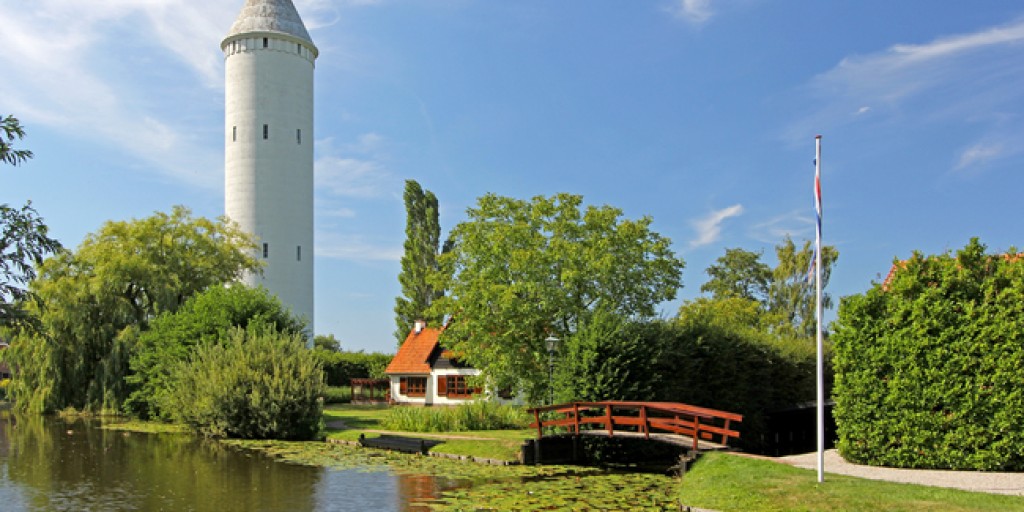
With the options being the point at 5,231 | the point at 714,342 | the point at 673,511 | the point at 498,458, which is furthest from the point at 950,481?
the point at 5,231

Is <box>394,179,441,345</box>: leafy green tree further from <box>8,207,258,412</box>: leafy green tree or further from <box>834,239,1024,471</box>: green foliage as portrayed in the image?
<box>834,239,1024,471</box>: green foliage

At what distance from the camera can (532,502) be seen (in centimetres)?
1515

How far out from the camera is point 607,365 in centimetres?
2308

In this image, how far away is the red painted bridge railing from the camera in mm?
18641

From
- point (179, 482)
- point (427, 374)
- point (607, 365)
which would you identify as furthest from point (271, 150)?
point (179, 482)

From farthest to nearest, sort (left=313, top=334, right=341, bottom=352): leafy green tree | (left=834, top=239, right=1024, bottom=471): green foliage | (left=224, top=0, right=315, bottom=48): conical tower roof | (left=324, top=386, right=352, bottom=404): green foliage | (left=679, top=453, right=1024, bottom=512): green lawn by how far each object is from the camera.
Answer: (left=313, top=334, right=341, bottom=352): leafy green tree, (left=224, top=0, right=315, bottom=48): conical tower roof, (left=324, top=386, right=352, bottom=404): green foliage, (left=834, top=239, right=1024, bottom=471): green foliage, (left=679, top=453, right=1024, bottom=512): green lawn

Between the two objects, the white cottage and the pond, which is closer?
the pond

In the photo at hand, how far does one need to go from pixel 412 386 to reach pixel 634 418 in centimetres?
2994

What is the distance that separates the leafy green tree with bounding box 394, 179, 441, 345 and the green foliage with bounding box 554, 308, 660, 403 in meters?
34.9

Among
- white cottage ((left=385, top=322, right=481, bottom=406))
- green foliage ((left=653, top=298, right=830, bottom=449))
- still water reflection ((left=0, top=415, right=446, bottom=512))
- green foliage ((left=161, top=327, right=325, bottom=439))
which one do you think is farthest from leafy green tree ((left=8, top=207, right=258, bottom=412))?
green foliage ((left=653, top=298, right=830, bottom=449))

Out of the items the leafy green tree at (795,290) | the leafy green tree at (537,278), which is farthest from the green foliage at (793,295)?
the leafy green tree at (537,278)

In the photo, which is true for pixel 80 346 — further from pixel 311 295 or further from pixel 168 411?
pixel 311 295

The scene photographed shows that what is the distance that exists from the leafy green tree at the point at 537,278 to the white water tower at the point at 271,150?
871 inches

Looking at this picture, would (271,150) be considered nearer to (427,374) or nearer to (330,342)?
(427,374)
